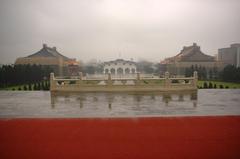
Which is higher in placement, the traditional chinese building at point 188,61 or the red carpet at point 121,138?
the traditional chinese building at point 188,61

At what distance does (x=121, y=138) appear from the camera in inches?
130

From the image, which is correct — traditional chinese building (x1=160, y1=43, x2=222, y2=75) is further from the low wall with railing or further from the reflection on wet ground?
the reflection on wet ground

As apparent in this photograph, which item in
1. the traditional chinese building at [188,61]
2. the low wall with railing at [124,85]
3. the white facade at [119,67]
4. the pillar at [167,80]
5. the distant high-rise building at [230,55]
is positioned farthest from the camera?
the white facade at [119,67]

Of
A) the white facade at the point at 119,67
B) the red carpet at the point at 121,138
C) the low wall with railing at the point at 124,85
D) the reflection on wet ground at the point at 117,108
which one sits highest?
the white facade at the point at 119,67

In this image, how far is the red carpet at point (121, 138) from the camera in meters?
2.76

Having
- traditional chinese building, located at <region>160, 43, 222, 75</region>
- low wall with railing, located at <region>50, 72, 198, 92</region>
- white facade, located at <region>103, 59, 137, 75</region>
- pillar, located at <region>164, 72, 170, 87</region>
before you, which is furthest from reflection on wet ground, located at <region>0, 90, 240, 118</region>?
white facade, located at <region>103, 59, 137, 75</region>

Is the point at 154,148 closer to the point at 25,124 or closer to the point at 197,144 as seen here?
the point at 197,144

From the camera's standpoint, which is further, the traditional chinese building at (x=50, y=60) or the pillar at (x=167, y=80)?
the pillar at (x=167, y=80)

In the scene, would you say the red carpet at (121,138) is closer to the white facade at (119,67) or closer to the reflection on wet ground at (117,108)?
the reflection on wet ground at (117,108)

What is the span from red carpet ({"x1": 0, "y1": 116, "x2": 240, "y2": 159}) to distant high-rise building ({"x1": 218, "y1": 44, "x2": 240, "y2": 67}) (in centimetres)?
438

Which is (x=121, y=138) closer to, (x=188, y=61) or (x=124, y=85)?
(x=124, y=85)

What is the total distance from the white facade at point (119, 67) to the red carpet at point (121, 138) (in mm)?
6158

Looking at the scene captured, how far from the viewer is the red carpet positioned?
2756 millimetres

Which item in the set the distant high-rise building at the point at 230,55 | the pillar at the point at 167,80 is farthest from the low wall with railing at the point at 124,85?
the distant high-rise building at the point at 230,55
